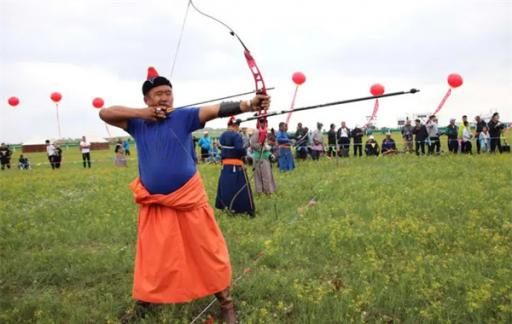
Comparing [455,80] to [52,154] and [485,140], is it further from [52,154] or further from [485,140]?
[52,154]

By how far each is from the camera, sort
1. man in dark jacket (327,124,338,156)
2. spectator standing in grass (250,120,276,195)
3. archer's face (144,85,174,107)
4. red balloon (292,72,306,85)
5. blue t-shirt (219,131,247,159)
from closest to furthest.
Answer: archer's face (144,85,174,107) < blue t-shirt (219,131,247,159) < spectator standing in grass (250,120,276,195) < red balloon (292,72,306,85) < man in dark jacket (327,124,338,156)

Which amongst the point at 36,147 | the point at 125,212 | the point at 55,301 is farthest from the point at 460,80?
the point at 36,147

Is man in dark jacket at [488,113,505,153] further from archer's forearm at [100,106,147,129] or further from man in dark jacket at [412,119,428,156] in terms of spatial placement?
archer's forearm at [100,106,147,129]

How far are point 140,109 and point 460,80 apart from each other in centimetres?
1450

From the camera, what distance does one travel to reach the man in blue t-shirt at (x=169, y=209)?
10.8ft

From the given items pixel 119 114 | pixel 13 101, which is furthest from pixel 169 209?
pixel 13 101

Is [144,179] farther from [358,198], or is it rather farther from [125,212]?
[358,198]

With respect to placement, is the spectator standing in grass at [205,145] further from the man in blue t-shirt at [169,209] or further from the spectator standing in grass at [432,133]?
the man in blue t-shirt at [169,209]

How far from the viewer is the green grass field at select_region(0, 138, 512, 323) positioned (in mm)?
3629

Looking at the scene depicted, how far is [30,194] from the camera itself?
1141 centimetres

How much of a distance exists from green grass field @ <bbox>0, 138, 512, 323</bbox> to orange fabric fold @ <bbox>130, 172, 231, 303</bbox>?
33cm

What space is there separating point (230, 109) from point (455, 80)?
14084 millimetres

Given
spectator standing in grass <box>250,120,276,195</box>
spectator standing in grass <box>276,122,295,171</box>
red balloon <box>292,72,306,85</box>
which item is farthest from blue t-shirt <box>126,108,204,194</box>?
spectator standing in grass <box>276,122,295,171</box>

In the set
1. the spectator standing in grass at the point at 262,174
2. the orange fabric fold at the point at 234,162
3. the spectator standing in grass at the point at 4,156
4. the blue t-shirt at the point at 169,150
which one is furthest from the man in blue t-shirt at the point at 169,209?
the spectator standing in grass at the point at 4,156
